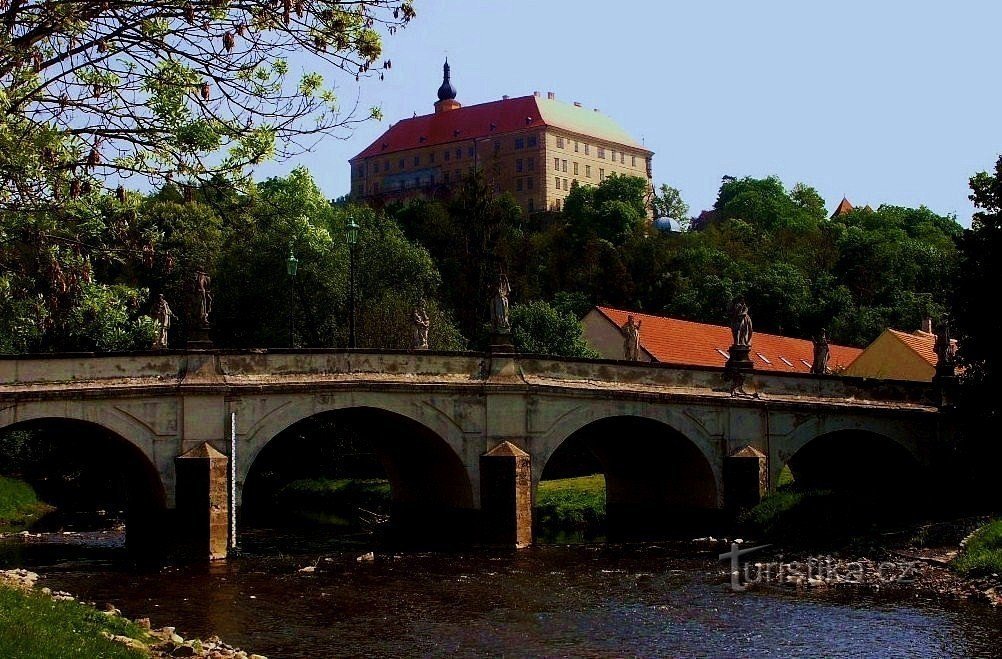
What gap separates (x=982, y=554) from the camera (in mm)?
29250

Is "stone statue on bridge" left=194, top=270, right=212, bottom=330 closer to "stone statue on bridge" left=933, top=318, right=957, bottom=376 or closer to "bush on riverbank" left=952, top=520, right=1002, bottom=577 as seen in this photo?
"bush on riverbank" left=952, top=520, right=1002, bottom=577

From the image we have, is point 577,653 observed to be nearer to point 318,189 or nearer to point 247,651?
point 247,651

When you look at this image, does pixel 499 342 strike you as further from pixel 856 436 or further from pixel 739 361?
pixel 856 436

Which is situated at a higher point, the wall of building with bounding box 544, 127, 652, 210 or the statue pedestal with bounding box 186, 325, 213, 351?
the wall of building with bounding box 544, 127, 652, 210

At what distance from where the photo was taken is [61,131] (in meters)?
14.1

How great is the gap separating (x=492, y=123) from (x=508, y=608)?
112213 millimetres

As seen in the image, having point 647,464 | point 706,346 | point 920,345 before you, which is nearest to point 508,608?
point 647,464

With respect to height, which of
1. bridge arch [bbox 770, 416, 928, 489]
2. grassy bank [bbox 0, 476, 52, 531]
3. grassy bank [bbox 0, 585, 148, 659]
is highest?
bridge arch [bbox 770, 416, 928, 489]

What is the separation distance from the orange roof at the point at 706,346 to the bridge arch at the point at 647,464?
10.6 m

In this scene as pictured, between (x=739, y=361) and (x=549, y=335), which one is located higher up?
(x=549, y=335)

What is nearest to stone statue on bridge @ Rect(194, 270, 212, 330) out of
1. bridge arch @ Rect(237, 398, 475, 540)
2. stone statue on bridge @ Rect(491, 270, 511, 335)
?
bridge arch @ Rect(237, 398, 475, 540)

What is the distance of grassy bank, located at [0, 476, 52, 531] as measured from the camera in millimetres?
46000

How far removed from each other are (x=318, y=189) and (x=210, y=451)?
37.6 m

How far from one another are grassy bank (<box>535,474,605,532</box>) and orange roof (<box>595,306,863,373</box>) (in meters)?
8.50
